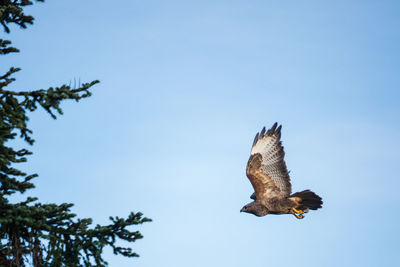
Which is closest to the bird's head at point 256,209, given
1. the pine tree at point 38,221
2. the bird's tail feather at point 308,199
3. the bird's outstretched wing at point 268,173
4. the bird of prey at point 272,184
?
the bird of prey at point 272,184

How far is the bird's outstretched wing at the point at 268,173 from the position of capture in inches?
463

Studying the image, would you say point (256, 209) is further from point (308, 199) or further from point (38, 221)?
point (38, 221)

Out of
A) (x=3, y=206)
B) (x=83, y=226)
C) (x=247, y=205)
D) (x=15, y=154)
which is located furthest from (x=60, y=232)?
(x=247, y=205)

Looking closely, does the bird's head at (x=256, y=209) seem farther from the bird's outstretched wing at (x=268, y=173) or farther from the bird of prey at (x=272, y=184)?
the bird's outstretched wing at (x=268, y=173)

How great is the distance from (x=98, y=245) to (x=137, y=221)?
0.71 metres

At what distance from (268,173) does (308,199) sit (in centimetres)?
123

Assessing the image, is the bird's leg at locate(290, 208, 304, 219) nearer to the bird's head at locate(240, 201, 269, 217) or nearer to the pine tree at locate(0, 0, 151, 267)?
the bird's head at locate(240, 201, 269, 217)

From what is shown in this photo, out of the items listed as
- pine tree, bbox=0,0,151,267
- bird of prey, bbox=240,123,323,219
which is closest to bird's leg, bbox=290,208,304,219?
bird of prey, bbox=240,123,323,219

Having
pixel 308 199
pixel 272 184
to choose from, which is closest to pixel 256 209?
pixel 272 184

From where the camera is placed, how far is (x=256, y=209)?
1149 cm

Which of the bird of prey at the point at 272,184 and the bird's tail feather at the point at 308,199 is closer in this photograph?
the bird's tail feather at the point at 308,199

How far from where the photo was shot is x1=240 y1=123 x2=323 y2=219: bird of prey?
11352 millimetres

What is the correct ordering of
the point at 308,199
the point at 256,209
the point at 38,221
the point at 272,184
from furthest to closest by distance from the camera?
the point at 272,184 → the point at 256,209 → the point at 308,199 → the point at 38,221

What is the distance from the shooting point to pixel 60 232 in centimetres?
700
